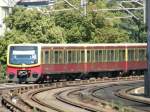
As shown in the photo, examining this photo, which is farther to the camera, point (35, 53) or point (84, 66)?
point (84, 66)

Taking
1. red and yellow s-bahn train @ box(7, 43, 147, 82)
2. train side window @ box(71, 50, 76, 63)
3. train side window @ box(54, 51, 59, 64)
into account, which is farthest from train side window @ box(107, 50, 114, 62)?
train side window @ box(54, 51, 59, 64)

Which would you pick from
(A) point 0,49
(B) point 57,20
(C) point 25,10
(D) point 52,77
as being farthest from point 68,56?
(B) point 57,20

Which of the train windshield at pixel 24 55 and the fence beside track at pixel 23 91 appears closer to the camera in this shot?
the fence beside track at pixel 23 91

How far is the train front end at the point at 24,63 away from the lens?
1511 inches

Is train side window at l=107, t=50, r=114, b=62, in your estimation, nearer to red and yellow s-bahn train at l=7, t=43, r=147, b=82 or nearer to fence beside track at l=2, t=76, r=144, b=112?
red and yellow s-bahn train at l=7, t=43, r=147, b=82

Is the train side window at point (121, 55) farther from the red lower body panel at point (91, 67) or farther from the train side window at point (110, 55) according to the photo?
the train side window at point (110, 55)

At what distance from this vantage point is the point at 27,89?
32531mm

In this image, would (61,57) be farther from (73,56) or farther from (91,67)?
(91,67)

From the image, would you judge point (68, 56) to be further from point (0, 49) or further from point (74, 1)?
point (74, 1)

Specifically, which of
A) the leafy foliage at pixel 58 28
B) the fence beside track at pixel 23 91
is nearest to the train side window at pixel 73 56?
the fence beside track at pixel 23 91

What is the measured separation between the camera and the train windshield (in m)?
38.4

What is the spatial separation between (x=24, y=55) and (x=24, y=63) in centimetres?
51

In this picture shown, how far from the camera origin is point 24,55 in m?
38.7

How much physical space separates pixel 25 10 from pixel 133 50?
31.8 ft
